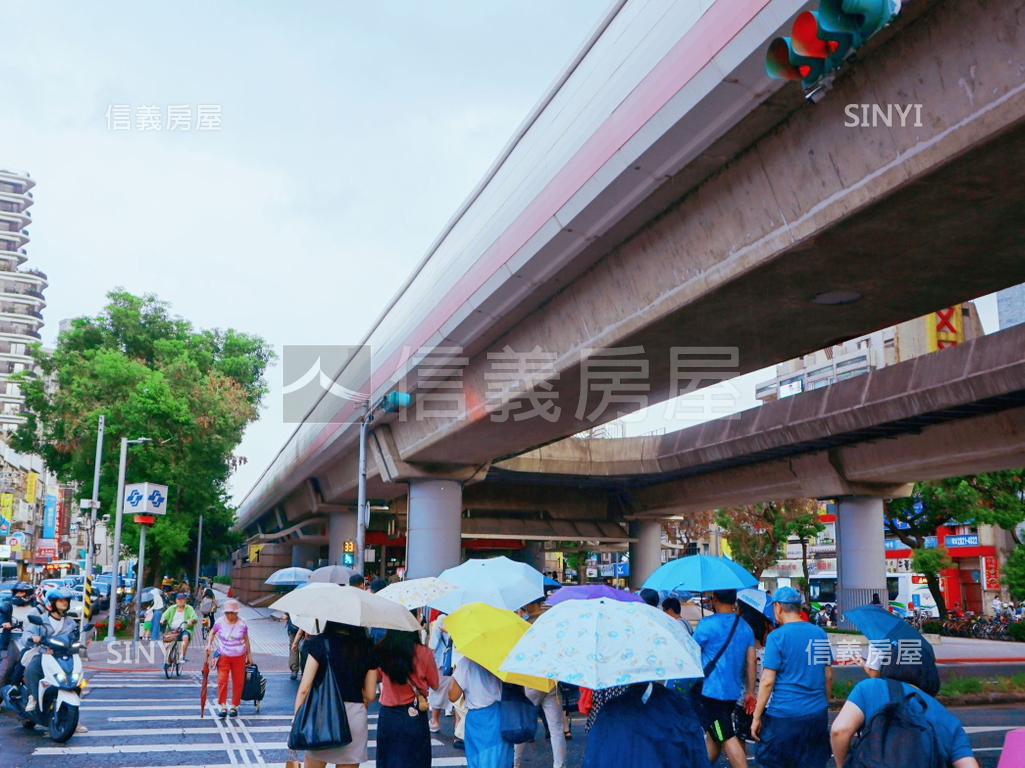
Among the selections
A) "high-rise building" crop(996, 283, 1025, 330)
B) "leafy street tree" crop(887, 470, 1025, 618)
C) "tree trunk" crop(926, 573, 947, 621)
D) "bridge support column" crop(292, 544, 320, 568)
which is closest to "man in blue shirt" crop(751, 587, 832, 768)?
"leafy street tree" crop(887, 470, 1025, 618)

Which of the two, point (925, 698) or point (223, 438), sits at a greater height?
point (223, 438)

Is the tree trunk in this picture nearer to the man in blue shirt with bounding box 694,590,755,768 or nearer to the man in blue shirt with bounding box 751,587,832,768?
the man in blue shirt with bounding box 694,590,755,768

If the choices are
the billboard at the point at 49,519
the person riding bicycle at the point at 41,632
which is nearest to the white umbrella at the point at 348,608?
the person riding bicycle at the point at 41,632

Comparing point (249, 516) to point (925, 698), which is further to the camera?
point (249, 516)

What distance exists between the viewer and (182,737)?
12.4 m

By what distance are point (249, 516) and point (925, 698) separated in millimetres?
71888

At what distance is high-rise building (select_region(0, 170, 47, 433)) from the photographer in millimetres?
103125

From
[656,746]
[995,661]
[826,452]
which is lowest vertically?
[995,661]

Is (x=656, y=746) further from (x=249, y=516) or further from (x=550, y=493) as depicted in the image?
(x=249, y=516)

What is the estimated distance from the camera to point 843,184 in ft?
29.6

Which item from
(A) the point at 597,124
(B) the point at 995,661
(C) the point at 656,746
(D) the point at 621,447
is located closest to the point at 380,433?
(D) the point at 621,447

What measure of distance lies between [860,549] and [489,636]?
28.3 metres

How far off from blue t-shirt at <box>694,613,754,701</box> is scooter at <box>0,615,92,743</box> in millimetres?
8200

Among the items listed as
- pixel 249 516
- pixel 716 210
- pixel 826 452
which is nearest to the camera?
pixel 716 210
